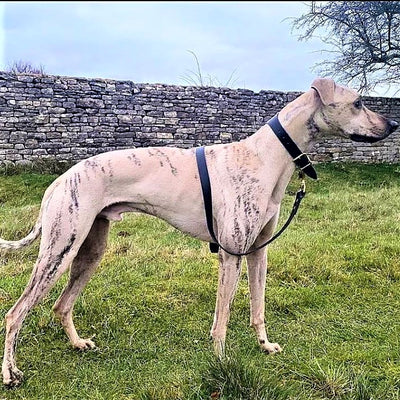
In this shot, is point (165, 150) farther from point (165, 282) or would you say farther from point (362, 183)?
point (362, 183)

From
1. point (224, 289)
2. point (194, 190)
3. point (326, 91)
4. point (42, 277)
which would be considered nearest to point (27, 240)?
point (42, 277)

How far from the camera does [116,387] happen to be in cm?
279

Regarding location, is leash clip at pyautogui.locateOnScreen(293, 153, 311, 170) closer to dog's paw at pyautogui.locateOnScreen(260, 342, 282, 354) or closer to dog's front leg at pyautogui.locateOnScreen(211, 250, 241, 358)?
dog's front leg at pyautogui.locateOnScreen(211, 250, 241, 358)

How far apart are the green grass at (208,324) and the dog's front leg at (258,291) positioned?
0.36 ft

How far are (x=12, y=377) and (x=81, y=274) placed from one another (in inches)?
31.6

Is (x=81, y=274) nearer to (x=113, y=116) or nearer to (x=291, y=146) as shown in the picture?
(x=291, y=146)

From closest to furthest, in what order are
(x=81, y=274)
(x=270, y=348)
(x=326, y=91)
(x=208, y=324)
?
(x=326, y=91), (x=270, y=348), (x=81, y=274), (x=208, y=324)

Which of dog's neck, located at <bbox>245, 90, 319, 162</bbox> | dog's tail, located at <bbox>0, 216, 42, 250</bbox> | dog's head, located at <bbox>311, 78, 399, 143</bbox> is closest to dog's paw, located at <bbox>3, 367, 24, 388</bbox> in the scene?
dog's tail, located at <bbox>0, 216, 42, 250</bbox>

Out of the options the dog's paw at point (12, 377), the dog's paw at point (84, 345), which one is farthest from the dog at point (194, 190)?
the dog's paw at point (84, 345)

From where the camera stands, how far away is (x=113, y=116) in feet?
42.1

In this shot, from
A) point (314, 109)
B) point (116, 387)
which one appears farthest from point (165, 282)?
point (314, 109)

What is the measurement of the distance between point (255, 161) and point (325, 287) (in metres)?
1.96

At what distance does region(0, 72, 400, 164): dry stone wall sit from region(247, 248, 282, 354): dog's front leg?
982 centimetres

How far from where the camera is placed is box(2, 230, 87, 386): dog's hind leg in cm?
282
